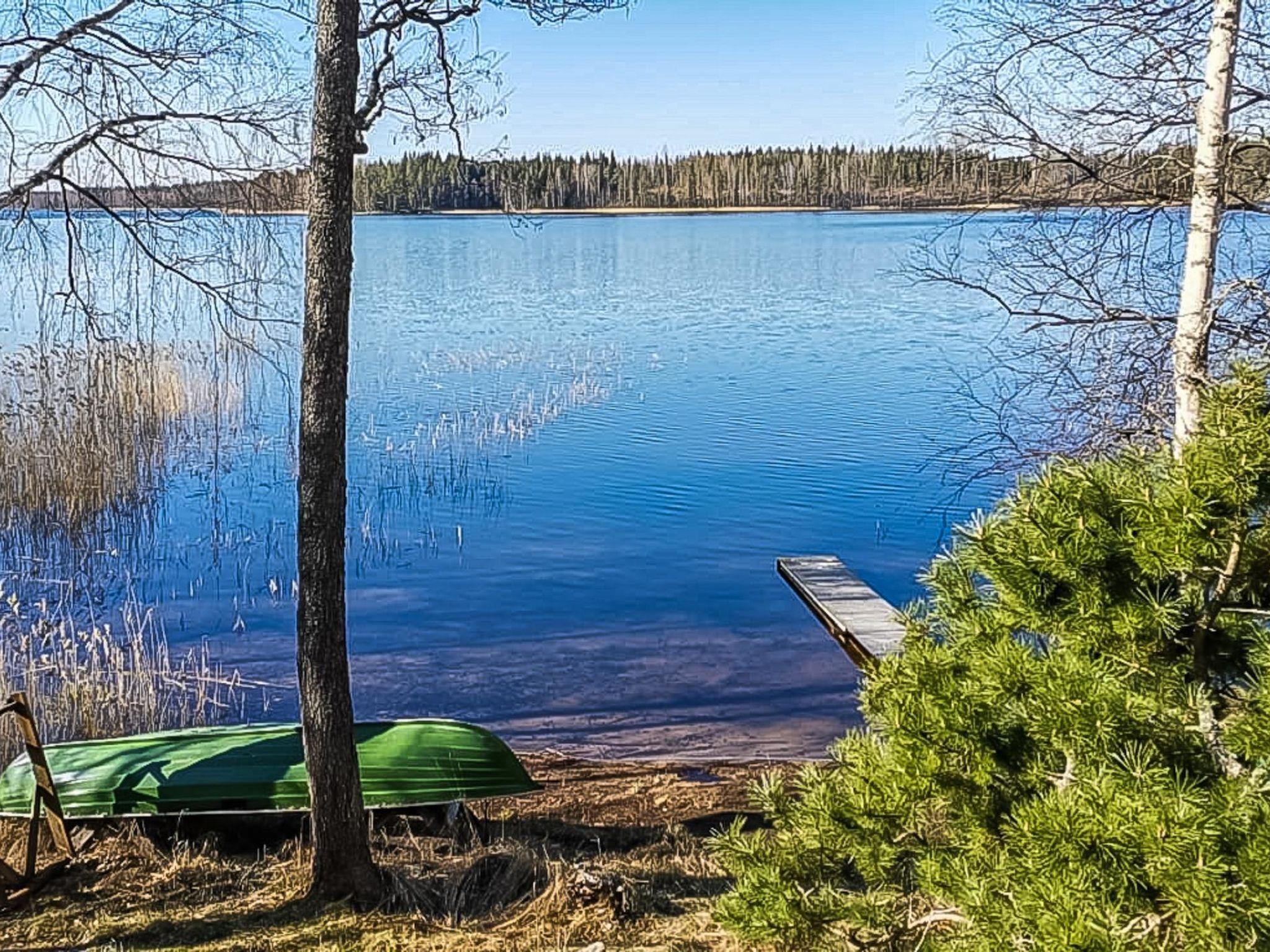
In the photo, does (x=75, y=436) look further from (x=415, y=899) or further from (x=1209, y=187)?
(x=1209, y=187)

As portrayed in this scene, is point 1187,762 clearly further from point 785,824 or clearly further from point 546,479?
point 546,479

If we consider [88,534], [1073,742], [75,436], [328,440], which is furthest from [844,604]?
[75,436]

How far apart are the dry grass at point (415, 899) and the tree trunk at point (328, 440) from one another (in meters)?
0.27

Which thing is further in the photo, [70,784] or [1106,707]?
[70,784]

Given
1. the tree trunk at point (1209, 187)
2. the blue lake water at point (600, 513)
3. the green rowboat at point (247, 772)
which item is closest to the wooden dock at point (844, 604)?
the blue lake water at point (600, 513)

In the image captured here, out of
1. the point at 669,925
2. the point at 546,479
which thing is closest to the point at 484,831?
the point at 669,925

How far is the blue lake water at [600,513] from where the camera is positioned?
873 cm

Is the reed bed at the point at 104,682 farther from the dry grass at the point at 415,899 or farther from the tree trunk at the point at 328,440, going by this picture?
the tree trunk at the point at 328,440

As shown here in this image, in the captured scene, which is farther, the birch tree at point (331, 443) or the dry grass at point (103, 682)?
the dry grass at point (103, 682)

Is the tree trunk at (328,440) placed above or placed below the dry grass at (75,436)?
above

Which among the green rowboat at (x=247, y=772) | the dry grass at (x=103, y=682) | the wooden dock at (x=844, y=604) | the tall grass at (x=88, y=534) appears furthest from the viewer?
the wooden dock at (x=844, y=604)

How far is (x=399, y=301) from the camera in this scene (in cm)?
3016

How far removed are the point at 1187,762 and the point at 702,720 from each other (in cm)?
607

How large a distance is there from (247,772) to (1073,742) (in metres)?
4.35
